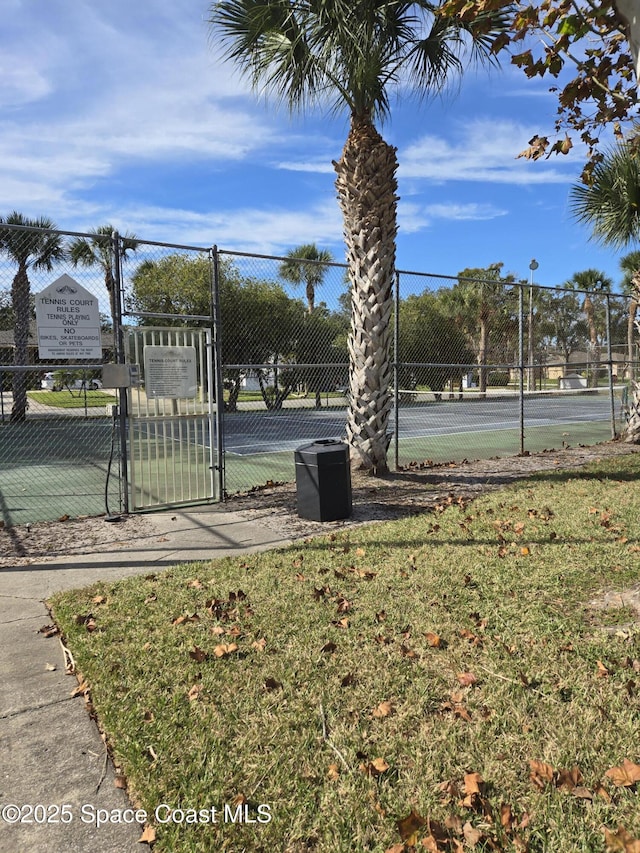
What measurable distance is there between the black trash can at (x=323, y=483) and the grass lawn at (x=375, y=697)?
55.5 inches

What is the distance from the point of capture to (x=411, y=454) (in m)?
13.0

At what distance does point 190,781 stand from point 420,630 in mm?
1856

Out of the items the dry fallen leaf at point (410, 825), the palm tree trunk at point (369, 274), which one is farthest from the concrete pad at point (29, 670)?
the palm tree trunk at point (369, 274)

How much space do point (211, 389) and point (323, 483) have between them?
1789mm

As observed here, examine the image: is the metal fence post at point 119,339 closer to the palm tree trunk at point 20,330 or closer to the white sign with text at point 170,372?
the white sign with text at point 170,372

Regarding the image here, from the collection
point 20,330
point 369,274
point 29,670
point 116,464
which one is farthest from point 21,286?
point 29,670

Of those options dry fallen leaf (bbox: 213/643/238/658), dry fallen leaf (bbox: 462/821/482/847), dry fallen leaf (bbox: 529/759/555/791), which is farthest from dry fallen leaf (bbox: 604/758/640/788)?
dry fallen leaf (bbox: 213/643/238/658)

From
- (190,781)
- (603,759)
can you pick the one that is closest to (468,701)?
(603,759)

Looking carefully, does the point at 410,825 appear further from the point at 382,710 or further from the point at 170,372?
the point at 170,372

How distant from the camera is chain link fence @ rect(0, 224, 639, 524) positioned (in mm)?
7160

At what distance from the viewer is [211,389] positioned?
7.55 metres

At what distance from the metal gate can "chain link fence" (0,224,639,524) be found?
2 cm

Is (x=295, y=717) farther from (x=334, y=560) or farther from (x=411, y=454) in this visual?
(x=411, y=454)

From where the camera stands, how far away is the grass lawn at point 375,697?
2438 millimetres
